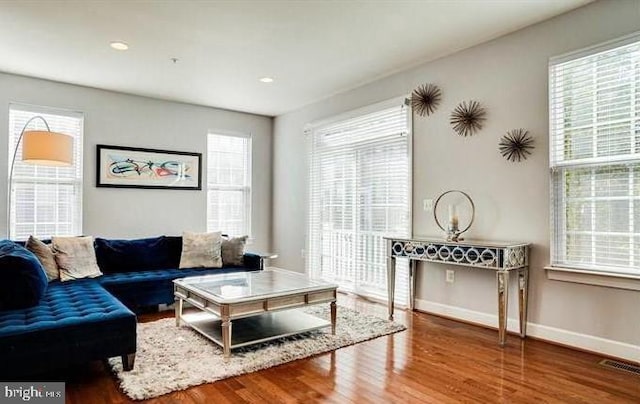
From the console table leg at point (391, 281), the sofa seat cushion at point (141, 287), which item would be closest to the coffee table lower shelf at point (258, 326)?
the sofa seat cushion at point (141, 287)

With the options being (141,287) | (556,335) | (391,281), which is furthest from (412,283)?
(141,287)

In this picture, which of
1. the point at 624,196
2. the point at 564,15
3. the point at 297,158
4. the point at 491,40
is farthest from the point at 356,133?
the point at 624,196

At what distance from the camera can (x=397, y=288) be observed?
4574 millimetres

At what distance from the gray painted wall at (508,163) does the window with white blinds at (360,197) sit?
0.22 metres

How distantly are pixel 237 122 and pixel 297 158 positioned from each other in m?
1.11

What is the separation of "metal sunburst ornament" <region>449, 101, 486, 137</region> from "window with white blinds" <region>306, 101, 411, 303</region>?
0.58 m

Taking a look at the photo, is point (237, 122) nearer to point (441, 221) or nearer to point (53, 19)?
point (53, 19)

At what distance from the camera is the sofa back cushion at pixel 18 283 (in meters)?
2.68

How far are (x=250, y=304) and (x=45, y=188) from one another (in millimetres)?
3439

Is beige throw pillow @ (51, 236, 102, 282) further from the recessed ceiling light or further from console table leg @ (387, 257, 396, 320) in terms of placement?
console table leg @ (387, 257, 396, 320)

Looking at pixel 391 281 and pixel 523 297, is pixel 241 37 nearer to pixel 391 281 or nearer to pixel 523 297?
pixel 391 281

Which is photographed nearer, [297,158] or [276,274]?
[276,274]

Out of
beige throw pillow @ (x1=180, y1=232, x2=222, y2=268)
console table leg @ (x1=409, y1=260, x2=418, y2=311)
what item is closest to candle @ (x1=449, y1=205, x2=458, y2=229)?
console table leg @ (x1=409, y1=260, x2=418, y2=311)

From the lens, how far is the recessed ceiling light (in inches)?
147
